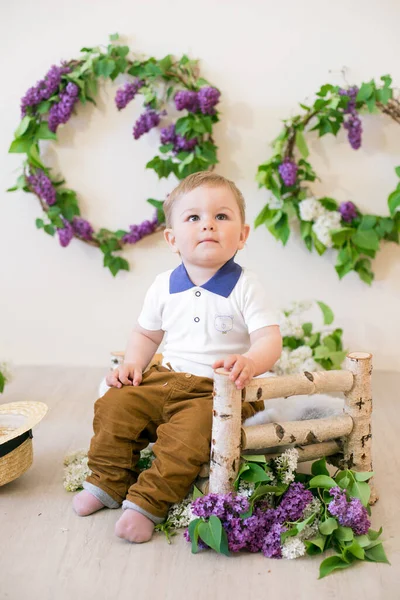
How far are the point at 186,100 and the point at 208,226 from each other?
116 centimetres

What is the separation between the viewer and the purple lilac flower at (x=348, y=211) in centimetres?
287

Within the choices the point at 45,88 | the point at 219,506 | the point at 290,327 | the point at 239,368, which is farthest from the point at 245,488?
the point at 45,88

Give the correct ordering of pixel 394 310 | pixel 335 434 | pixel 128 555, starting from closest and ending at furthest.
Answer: pixel 128 555 → pixel 335 434 → pixel 394 310

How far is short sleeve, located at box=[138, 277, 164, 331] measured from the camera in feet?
6.35

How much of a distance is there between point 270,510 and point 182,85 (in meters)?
1.88

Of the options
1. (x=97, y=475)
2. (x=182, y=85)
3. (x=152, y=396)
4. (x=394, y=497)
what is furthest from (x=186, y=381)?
(x=182, y=85)

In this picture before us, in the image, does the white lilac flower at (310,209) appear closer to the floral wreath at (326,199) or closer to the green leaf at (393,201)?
the floral wreath at (326,199)

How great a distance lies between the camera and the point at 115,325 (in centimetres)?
313

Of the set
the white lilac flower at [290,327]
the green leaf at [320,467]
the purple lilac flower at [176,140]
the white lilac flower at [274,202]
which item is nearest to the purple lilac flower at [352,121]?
the white lilac flower at [274,202]

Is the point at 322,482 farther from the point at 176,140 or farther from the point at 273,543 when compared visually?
the point at 176,140

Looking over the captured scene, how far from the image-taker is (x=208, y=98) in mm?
2773

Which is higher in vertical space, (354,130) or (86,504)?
(354,130)

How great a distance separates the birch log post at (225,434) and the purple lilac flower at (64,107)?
168 centimetres

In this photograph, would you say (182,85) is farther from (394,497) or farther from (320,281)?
(394,497)
